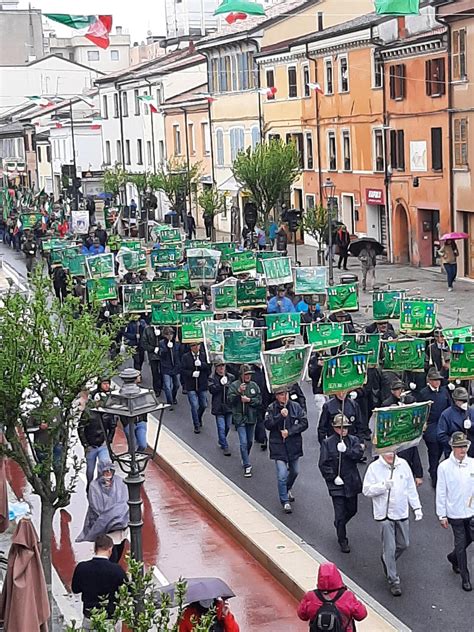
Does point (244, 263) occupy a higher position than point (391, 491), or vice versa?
point (244, 263)

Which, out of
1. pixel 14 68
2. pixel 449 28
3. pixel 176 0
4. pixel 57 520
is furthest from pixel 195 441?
pixel 14 68

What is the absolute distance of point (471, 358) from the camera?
53.0ft

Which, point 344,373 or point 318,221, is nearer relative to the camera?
point 344,373

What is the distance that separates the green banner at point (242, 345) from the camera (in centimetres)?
1764

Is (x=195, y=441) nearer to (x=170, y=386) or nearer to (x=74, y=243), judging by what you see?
(x=170, y=386)

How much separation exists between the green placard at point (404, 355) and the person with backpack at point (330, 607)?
809cm

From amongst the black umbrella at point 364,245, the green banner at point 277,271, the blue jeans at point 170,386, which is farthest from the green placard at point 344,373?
the black umbrella at point 364,245

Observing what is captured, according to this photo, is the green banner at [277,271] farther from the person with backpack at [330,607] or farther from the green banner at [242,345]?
the person with backpack at [330,607]

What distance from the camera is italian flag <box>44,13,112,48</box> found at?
20859 millimetres

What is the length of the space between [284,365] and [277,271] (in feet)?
32.3

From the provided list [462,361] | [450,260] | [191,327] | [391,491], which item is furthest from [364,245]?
[391,491]

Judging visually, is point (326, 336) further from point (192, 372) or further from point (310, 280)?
point (310, 280)

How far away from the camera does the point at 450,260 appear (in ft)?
111

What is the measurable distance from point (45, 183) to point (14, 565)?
77.7m
